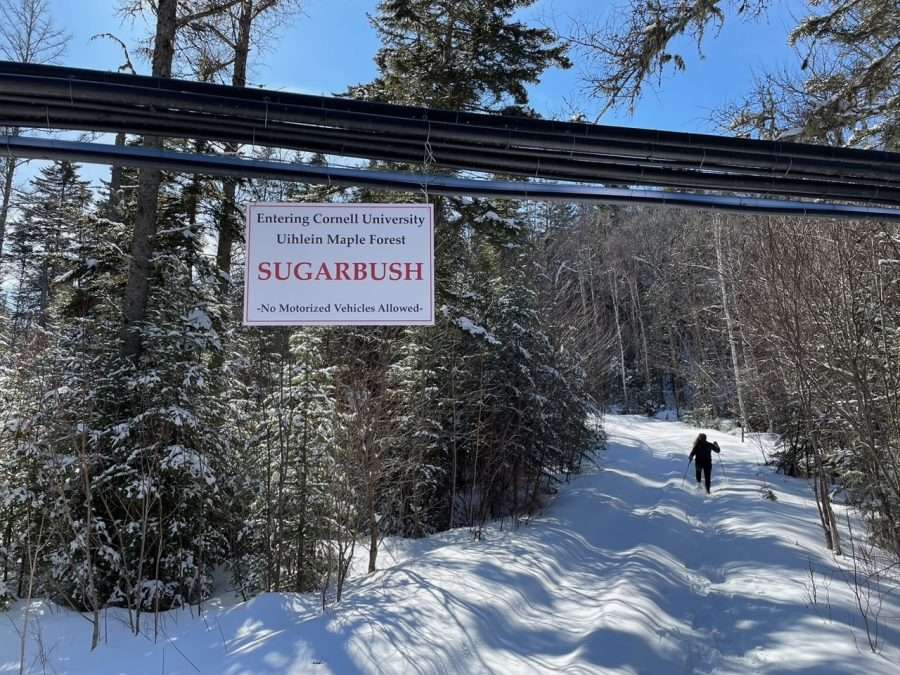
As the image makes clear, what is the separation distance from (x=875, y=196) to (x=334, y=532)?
7.54 m

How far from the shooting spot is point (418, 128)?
11.8 feet

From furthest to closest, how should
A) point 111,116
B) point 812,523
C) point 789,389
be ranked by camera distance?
point 812,523
point 789,389
point 111,116

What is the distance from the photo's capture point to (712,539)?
1120 centimetres

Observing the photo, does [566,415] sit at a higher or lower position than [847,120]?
lower

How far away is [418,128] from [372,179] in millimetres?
433

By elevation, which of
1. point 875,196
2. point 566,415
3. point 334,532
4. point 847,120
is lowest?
point 334,532

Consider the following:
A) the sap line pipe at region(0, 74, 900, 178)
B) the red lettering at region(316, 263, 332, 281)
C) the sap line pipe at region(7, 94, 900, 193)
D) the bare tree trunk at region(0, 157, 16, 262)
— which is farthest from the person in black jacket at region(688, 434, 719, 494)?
the bare tree trunk at region(0, 157, 16, 262)

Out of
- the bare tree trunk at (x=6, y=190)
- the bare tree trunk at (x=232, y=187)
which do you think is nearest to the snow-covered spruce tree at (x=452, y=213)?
the bare tree trunk at (x=232, y=187)

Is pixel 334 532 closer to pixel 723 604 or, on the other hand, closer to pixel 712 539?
pixel 723 604

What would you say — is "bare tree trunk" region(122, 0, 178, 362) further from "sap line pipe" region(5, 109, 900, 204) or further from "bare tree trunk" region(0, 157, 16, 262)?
"bare tree trunk" region(0, 157, 16, 262)

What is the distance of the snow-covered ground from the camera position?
551cm

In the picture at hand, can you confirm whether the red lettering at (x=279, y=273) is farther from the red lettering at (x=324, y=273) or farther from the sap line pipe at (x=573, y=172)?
the sap line pipe at (x=573, y=172)

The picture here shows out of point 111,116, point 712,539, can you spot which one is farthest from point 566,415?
point 111,116

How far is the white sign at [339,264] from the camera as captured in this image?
3.26m
